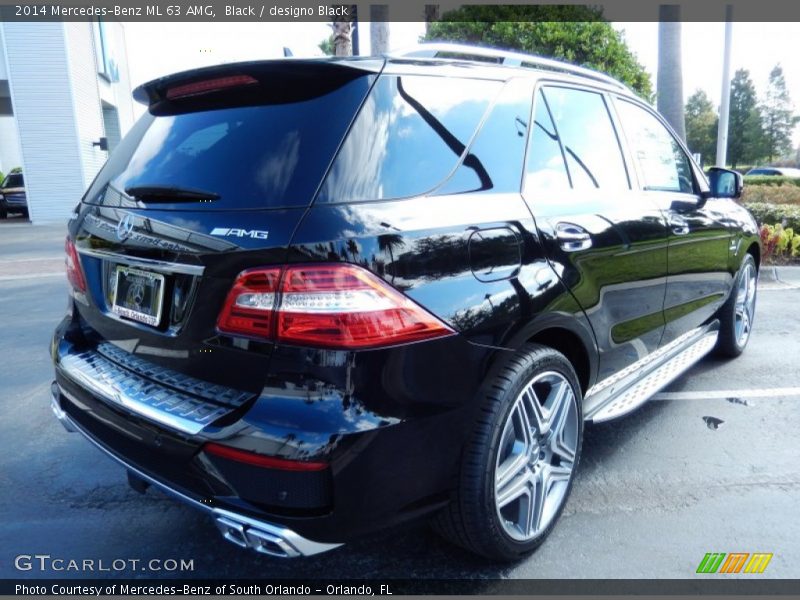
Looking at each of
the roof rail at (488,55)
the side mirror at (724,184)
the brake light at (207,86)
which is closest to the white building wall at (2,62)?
the brake light at (207,86)

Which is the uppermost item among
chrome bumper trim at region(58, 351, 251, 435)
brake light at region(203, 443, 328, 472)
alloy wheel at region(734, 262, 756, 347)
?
chrome bumper trim at region(58, 351, 251, 435)

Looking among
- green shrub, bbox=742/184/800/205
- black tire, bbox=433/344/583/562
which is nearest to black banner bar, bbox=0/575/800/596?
black tire, bbox=433/344/583/562

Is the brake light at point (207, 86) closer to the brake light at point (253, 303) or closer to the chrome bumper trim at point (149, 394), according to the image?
the brake light at point (253, 303)

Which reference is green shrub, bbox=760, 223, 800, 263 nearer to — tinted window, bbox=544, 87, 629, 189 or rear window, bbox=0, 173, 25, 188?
tinted window, bbox=544, 87, 629, 189

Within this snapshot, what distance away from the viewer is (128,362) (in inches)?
87.1

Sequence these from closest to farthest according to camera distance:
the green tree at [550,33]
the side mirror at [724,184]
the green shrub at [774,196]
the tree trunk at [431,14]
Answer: the side mirror at [724,184], the green shrub at [774,196], the green tree at [550,33], the tree trunk at [431,14]

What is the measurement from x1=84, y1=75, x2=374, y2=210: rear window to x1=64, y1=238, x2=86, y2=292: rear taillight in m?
0.31

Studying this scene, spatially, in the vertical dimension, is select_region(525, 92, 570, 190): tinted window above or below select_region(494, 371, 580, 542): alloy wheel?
above

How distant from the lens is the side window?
3.36 metres

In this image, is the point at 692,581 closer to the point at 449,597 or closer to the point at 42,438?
the point at 449,597

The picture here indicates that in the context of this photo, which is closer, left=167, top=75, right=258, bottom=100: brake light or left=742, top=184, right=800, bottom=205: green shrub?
left=167, top=75, right=258, bottom=100: brake light

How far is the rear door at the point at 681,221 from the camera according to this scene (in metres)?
3.39

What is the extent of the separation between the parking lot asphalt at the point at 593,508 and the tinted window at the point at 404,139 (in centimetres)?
111

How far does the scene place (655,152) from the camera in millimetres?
3625
